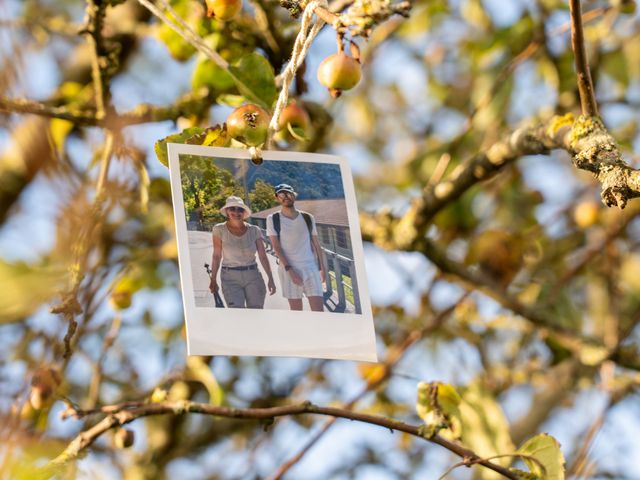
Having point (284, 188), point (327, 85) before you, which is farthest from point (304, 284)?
point (327, 85)

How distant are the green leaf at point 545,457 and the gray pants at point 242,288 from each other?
408mm

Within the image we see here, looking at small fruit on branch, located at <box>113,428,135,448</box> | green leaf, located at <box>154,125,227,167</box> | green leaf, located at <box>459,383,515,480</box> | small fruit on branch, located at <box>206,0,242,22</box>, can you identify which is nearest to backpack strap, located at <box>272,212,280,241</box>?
green leaf, located at <box>154,125,227,167</box>

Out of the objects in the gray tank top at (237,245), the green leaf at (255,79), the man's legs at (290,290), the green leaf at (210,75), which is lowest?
the man's legs at (290,290)

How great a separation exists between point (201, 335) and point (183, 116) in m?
0.80

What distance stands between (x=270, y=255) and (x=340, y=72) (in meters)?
0.22

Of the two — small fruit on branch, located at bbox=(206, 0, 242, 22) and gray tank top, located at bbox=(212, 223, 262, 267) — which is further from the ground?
small fruit on branch, located at bbox=(206, 0, 242, 22)

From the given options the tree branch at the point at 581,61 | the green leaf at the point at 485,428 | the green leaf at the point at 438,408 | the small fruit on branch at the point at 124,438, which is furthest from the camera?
the green leaf at the point at 485,428

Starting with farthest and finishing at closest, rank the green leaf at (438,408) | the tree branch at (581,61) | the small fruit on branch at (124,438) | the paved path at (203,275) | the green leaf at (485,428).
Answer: the green leaf at (485,428) → the small fruit on branch at (124,438) → the green leaf at (438,408) → the tree branch at (581,61) → the paved path at (203,275)

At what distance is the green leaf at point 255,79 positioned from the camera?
3.72 feet

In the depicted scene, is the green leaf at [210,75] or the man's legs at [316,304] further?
the green leaf at [210,75]

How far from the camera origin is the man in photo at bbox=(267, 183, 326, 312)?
98 cm

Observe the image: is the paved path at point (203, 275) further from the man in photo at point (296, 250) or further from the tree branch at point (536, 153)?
the tree branch at point (536, 153)

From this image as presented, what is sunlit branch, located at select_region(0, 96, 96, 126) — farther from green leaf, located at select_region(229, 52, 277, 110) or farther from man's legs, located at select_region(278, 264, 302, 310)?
man's legs, located at select_region(278, 264, 302, 310)

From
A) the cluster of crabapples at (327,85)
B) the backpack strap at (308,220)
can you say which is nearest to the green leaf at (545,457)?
the backpack strap at (308,220)
